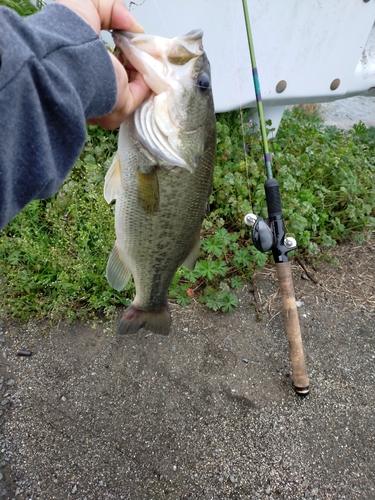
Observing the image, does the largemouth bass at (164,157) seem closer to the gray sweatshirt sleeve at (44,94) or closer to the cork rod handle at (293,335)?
the gray sweatshirt sleeve at (44,94)

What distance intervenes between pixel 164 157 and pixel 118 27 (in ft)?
1.53

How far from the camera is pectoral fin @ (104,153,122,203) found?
1657mm

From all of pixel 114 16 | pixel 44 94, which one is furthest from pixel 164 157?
pixel 44 94

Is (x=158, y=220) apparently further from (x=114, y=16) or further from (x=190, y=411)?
(x=190, y=411)

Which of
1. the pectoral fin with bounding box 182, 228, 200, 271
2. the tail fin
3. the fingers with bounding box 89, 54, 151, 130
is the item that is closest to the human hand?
the fingers with bounding box 89, 54, 151, 130

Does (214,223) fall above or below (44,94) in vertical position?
below

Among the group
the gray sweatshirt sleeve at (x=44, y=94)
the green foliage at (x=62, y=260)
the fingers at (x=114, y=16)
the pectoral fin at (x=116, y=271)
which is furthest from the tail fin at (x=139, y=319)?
the fingers at (x=114, y=16)

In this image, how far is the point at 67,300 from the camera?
293 centimetres

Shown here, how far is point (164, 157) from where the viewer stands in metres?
1.54

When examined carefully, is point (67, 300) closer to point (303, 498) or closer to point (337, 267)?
point (303, 498)

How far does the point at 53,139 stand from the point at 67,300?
6.75ft

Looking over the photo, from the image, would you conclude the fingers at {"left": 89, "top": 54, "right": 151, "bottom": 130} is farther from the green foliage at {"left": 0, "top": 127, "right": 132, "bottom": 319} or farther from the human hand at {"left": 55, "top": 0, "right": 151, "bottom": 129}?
the green foliage at {"left": 0, "top": 127, "right": 132, "bottom": 319}

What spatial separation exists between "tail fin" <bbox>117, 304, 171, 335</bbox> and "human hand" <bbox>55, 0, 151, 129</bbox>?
0.98 metres

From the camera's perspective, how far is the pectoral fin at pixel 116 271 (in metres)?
1.93
